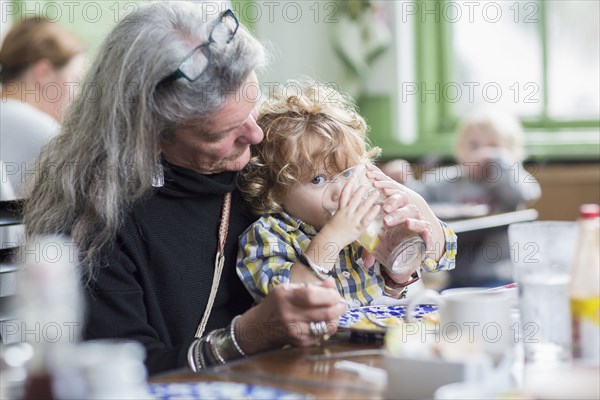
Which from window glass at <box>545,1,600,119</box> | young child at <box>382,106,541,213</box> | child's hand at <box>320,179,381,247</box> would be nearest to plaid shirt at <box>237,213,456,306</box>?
child's hand at <box>320,179,381,247</box>

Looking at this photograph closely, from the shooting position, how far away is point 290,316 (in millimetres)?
1409

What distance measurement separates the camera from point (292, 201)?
177 cm

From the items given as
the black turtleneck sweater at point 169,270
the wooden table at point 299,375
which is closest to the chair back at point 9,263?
the black turtleneck sweater at point 169,270

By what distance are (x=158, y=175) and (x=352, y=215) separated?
0.40 metres

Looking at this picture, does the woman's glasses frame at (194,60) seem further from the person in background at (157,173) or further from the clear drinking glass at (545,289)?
the clear drinking glass at (545,289)

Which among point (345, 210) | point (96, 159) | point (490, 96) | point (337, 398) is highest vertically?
point (490, 96)

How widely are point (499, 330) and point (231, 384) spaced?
353 mm

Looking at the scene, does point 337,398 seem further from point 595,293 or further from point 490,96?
point 490,96

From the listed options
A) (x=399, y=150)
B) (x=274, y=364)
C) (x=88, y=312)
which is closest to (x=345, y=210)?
(x=274, y=364)

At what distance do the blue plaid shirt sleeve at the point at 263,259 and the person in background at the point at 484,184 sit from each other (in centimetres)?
229

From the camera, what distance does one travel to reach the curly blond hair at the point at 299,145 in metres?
1.75

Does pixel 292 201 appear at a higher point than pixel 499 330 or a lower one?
higher

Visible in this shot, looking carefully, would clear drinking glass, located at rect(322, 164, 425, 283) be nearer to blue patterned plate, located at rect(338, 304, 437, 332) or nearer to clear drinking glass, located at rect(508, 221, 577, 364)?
blue patterned plate, located at rect(338, 304, 437, 332)

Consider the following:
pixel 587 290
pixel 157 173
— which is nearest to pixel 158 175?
pixel 157 173
